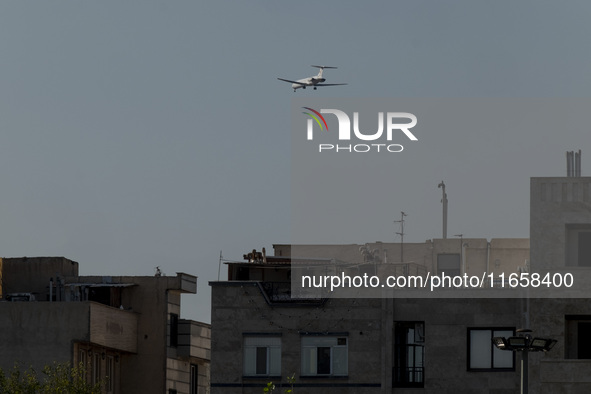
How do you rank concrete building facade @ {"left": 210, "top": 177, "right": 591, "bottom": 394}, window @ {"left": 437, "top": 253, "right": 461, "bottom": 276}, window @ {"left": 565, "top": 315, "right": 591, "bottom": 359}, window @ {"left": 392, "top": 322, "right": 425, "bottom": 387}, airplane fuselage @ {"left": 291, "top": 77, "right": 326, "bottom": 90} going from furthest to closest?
1. airplane fuselage @ {"left": 291, "top": 77, "right": 326, "bottom": 90}
2. window @ {"left": 437, "top": 253, "right": 461, "bottom": 276}
3. window @ {"left": 392, "top": 322, "right": 425, "bottom": 387}
4. concrete building facade @ {"left": 210, "top": 177, "right": 591, "bottom": 394}
5. window @ {"left": 565, "top": 315, "right": 591, "bottom": 359}

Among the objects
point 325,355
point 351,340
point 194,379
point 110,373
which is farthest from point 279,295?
point 194,379

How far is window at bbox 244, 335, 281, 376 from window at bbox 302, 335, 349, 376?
106 cm

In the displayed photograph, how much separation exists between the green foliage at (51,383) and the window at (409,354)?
11638mm

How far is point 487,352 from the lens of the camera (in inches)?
2657

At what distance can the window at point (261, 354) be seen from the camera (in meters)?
68.5

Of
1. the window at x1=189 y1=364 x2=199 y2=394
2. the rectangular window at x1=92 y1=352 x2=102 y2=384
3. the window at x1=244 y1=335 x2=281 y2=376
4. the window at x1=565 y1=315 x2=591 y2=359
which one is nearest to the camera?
the window at x1=565 y1=315 x2=591 y2=359

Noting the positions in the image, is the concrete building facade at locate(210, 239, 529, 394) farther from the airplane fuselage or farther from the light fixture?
the airplane fuselage

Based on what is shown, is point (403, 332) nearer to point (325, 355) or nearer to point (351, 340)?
point (351, 340)

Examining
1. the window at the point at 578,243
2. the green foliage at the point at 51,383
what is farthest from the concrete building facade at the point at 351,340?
the green foliage at the point at 51,383

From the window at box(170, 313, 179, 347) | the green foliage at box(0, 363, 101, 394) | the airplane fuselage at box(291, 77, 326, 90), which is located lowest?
the green foliage at box(0, 363, 101, 394)

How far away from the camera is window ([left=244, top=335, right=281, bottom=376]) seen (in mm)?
68500

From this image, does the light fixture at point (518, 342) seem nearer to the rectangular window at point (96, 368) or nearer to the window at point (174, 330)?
the rectangular window at point (96, 368)

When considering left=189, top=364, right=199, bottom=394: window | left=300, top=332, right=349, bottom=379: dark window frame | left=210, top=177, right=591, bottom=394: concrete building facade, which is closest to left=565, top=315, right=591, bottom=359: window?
left=210, top=177, right=591, bottom=394: concrete building facade

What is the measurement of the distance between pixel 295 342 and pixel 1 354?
1446cm
